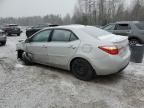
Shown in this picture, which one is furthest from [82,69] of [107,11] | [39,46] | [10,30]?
[107,11]

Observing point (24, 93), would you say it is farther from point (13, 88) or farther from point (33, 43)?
point (33, 43)

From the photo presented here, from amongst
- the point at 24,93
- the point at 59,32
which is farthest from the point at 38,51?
the point at 24,93

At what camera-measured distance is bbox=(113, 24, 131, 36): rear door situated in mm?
8911

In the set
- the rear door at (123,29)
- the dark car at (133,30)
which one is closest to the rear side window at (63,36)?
the dark car at (133,30)

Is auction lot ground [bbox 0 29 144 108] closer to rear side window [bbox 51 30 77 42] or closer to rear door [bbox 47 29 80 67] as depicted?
rear door [bbox 47 29 80 67]

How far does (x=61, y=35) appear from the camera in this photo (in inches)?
203

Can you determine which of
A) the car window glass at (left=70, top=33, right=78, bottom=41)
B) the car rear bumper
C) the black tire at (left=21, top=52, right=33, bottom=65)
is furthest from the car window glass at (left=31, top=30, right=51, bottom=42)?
the car rear bumper

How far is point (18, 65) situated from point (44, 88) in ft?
8.26

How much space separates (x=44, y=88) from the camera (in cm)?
431

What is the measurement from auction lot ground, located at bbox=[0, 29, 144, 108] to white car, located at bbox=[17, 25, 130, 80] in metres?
0.35

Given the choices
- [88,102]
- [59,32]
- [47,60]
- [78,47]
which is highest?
[59,32]

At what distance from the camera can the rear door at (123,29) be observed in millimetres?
8911

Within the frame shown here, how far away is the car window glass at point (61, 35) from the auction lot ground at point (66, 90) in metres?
1.08

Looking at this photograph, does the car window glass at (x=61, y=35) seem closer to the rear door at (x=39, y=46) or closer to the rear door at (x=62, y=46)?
the rear door at (x=62, y=46)
